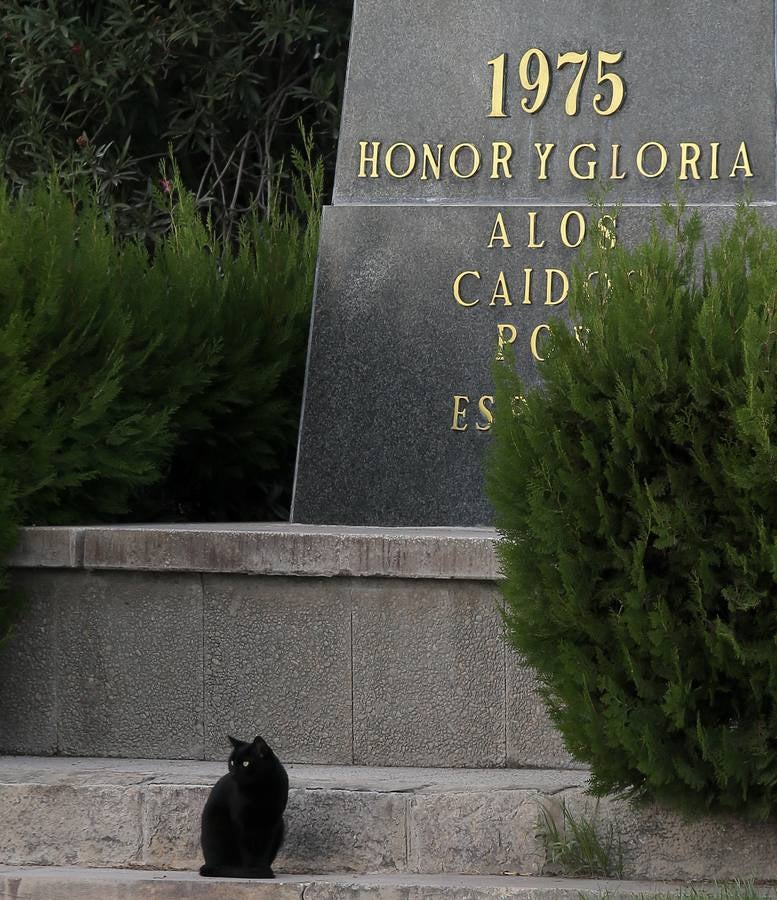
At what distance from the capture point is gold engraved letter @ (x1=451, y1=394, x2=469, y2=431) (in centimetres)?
671

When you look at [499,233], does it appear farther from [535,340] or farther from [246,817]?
[246,817]

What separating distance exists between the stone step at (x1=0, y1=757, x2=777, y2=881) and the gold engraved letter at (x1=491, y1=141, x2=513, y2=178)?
266cm

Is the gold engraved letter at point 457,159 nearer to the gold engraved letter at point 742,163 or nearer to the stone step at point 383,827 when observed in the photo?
the gold engraved letter at point 742,163

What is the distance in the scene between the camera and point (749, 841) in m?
4.56

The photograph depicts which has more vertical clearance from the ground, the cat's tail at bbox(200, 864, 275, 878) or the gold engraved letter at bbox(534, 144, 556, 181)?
the gold engraved letter at bbox(534, 144, 556, 181)

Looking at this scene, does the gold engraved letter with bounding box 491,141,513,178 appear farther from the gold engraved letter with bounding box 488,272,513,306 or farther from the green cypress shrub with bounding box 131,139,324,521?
the green cypress shrub with bounding box 131,139,324,521

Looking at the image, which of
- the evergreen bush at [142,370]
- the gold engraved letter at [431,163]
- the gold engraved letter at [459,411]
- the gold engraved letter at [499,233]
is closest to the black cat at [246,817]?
the evergreen bush at [142,370]

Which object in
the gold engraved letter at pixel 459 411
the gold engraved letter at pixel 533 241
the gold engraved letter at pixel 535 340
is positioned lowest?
the gold engraved letter at pixel 459 411

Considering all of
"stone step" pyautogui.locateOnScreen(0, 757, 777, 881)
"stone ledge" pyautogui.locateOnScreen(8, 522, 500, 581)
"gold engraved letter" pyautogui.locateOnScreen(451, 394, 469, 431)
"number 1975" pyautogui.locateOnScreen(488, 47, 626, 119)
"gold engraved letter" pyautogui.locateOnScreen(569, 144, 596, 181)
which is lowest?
"stone step" pyautogui.locateOnScreen(0, 757, 777, 881)

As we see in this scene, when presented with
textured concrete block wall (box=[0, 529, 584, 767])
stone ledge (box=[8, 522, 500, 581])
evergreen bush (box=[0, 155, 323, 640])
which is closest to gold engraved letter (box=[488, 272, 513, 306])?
evergreen bush (box=[0, 155, 323, 640])

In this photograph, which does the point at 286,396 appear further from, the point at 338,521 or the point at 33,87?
the point at 33,87

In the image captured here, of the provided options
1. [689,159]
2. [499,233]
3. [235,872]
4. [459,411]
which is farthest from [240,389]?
[235,872]

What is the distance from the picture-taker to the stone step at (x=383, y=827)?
15.2 ft

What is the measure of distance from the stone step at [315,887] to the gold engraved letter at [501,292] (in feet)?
8.68
